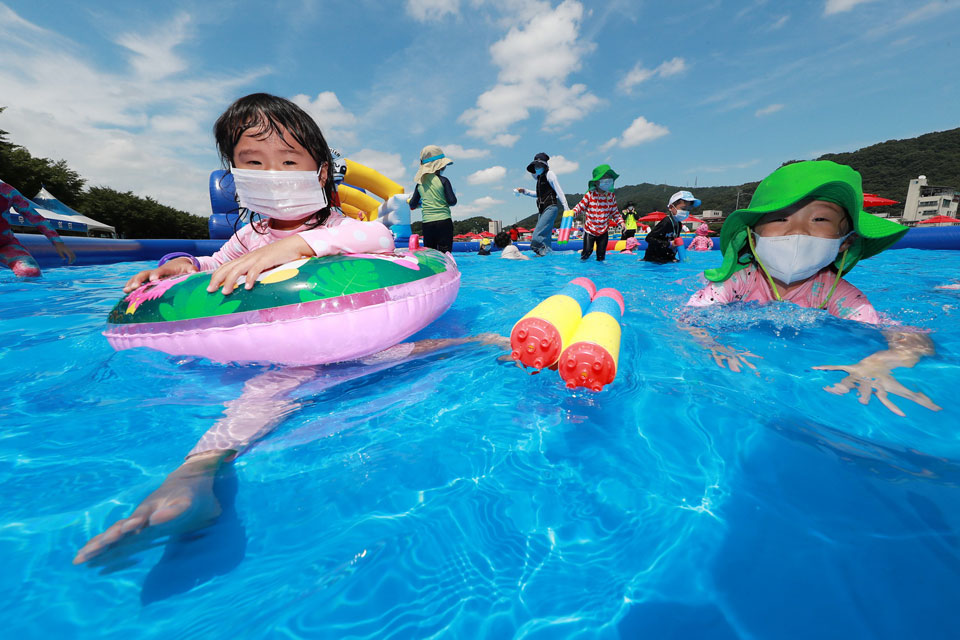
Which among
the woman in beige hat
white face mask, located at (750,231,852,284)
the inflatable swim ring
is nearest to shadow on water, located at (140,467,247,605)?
the inflatable swim ring

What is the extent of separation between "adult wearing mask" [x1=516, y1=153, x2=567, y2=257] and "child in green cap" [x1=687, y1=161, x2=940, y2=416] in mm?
6050

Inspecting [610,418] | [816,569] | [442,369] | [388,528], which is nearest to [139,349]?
[442,369]

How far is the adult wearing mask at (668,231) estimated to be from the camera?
7.66 meters

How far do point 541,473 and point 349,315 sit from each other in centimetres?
116

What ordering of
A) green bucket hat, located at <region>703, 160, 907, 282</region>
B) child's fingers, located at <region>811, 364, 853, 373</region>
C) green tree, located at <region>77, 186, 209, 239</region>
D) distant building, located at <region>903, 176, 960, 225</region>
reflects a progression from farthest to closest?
1. distant building, located at <region>903, 176, 960, 225</region>
2. green tree, located at <region>77, 186, 209, 239</region>
3. green bucket hat, located at <region>703, 160, 907, 282</region>
4. child's fingers, located at <region>811, 364, 853, 373</region>

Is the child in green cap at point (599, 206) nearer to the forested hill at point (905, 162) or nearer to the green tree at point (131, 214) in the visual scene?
the green tree at point (131, 214)

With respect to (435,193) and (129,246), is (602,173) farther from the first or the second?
(129,246)

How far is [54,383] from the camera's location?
2062 millimetres

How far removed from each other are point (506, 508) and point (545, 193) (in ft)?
27.7

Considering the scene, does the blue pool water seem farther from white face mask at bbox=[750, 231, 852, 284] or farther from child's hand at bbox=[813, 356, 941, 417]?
white face mask at bbox=[750, 231, 852, 284]

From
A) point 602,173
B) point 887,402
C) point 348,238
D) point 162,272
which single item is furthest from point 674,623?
point 602,173

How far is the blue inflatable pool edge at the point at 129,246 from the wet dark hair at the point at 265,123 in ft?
24.7

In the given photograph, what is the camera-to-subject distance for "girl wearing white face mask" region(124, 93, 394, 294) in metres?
1.98

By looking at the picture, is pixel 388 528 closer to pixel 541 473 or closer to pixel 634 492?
pixel 541 473
